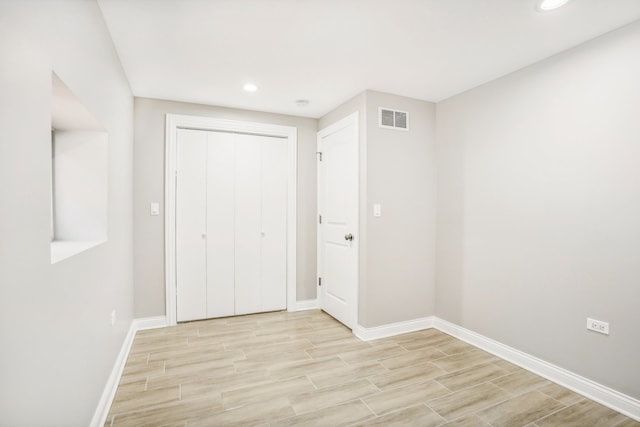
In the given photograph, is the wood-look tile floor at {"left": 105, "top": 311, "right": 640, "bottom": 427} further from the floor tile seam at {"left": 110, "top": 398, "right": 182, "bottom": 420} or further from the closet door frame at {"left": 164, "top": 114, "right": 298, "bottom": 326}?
the closet door frame at {"left": 164, "top": 114, "right": 298, "bottom": 326}

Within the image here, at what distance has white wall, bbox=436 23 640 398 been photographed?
1993 mm

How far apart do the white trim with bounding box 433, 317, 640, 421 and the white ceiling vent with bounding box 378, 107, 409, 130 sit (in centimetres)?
212

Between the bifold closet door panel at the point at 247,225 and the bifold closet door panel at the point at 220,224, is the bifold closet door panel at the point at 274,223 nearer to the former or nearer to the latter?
the bifold closet door panel at the point at 247,225

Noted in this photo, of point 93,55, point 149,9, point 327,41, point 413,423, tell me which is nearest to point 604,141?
point 327,41

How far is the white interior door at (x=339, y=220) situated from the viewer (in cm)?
326

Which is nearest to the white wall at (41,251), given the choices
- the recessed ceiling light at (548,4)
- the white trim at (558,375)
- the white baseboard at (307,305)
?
the white baseboard at (307,305)

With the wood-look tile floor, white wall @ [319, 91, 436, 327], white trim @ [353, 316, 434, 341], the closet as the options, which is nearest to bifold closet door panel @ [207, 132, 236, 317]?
the closet

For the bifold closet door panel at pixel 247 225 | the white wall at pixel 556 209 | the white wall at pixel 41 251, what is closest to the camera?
the white wall at pixel 41 251

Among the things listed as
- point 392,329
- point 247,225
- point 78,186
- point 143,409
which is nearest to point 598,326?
point 392,329

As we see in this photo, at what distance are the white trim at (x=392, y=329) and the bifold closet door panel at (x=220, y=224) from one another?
5.13ft

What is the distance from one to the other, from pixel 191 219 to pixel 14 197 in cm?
263

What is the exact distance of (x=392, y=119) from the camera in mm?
3215

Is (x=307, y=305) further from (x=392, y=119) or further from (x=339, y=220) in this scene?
(x=392, y=119)

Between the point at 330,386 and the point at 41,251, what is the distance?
1906mm
